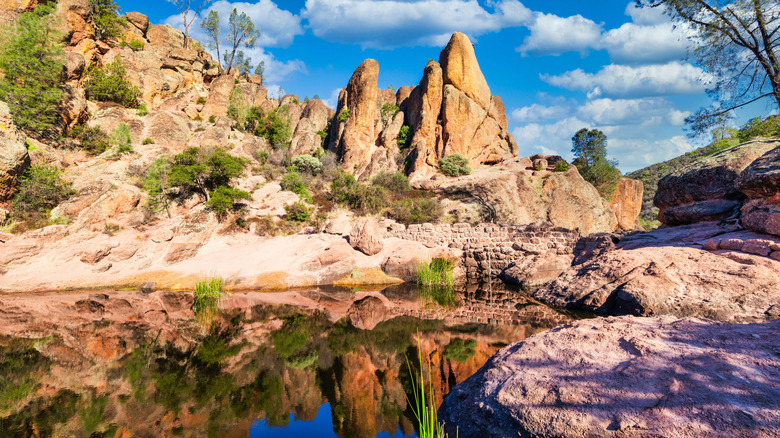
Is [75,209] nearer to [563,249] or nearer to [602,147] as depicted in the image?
[563,249]

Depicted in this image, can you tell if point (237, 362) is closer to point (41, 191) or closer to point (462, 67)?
point (41, 191)

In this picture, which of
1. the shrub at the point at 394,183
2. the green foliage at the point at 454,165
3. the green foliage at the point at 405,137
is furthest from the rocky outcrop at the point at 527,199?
the green foliage at the point at 405,137

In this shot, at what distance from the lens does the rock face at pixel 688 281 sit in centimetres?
624

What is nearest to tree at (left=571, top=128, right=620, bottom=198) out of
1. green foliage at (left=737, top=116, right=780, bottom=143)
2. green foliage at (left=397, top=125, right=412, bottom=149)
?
green foliage at (left=737, top=116, right=780, bottom=143)

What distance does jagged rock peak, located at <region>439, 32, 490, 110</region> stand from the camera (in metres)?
33.4

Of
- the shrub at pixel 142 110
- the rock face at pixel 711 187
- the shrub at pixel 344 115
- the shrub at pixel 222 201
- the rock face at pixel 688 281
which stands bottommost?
the rock face at pixel 688 281

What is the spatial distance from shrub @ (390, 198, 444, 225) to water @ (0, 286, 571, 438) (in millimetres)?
10529

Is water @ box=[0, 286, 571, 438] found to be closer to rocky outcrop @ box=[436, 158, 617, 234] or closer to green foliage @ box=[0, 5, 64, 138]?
rocky outcrop @ box=[436, 158, 617, 234]

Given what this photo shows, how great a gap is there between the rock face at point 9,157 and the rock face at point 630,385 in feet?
73.1

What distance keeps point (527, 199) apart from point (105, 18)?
4110 cm

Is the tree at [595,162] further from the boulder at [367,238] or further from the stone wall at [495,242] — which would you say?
the boulder at [367,238]

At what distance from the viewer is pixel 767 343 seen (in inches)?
117

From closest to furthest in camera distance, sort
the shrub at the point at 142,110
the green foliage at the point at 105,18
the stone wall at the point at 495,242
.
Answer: the stone wall at the point at 495,242
the shrub at the point at 142,110
the green foliage at the point at 105,18

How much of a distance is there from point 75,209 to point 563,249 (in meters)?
25.2
